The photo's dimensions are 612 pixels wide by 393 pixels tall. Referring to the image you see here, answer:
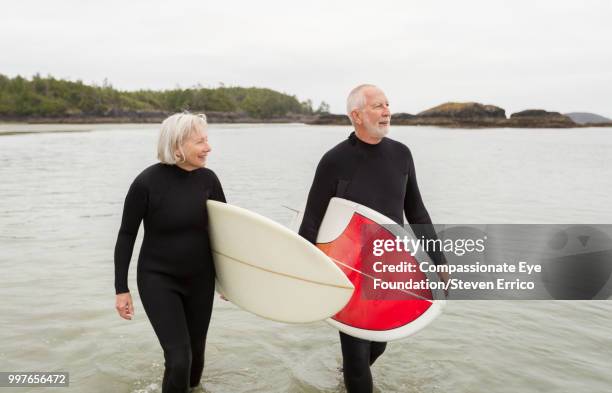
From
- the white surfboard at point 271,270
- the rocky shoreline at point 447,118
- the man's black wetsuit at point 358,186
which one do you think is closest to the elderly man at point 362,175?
the man's black wetsuit at point 358,186

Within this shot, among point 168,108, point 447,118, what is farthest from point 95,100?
point 447,118

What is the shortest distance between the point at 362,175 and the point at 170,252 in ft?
4.15

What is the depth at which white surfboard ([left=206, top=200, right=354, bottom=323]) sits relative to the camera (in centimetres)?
325

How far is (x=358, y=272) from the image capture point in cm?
343

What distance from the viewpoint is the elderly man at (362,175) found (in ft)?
11.1

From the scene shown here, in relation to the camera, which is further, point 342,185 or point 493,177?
point 493,177

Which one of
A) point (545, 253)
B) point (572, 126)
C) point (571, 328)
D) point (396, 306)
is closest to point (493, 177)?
point (545, 253)

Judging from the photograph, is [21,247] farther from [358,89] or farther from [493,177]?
[493,177]

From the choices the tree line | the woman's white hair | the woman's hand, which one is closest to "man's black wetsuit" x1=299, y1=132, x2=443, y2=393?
the woman's white hair

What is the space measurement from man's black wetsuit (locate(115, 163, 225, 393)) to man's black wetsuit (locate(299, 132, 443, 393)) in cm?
70

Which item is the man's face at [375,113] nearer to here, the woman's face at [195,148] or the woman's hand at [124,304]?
the woman's face at [195,148]

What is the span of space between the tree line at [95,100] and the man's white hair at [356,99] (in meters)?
60.0

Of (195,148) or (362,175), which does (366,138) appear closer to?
(362,175)

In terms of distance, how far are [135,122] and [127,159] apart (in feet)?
286
